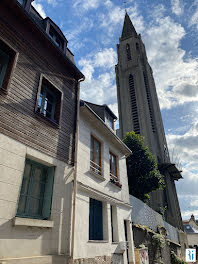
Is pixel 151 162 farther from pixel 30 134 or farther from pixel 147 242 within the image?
pixel 30 134

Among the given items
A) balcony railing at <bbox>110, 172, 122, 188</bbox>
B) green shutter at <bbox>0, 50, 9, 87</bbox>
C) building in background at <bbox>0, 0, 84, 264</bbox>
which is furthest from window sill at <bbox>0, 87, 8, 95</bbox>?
balcony railing at <bbox>110, 172, 122, 188</bbox>

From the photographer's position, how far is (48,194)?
17.6 ft

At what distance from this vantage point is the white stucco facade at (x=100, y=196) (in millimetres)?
6484

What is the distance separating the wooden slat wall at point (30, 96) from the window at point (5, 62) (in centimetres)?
15

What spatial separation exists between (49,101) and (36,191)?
120 inches

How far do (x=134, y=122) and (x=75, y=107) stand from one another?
1052 inches

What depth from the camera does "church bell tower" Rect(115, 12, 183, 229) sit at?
27.8 metres

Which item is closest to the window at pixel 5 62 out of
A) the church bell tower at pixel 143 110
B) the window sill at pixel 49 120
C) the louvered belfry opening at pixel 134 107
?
the window sill at pixel 49 120

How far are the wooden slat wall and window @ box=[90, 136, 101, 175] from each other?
2.03 metres

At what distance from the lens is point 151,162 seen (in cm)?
2025

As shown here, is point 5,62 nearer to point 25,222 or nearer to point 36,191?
point 36,191

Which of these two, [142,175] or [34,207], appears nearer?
[34,207]

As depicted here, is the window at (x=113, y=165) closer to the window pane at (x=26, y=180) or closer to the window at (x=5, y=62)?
the window pane at (x=26, y=180)

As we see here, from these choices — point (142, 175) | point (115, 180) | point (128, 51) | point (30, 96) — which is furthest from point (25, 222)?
point (128, 51)
